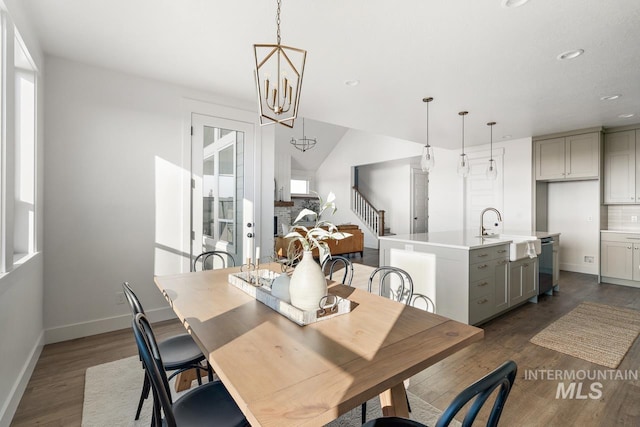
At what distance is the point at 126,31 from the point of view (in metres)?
2.45

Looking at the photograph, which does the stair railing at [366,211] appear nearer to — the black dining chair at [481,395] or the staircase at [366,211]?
the staircase at [366,211]

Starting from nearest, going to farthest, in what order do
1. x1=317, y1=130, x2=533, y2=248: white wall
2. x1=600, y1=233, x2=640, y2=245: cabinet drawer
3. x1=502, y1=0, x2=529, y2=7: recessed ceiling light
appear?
x1=502, y1=0, x2=529, y2=7: recessed ceiling light, x1=600, y1=233, x2=640, y2=245: cabinet drawer, x1=317, y1=130, x2=533, y2=248: white wall

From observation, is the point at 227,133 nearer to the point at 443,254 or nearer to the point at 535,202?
the point at 443,254

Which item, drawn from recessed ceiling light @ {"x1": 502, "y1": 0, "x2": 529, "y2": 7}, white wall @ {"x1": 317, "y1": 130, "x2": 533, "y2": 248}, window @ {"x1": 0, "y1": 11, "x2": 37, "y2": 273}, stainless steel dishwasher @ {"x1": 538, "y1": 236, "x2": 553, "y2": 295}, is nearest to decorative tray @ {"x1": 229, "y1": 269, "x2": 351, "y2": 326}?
window @ {"x1": 0, "y1": 11, "x2": 37, "y2": 273}

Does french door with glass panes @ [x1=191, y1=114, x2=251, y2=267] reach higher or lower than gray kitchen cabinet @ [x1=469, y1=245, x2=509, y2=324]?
higher

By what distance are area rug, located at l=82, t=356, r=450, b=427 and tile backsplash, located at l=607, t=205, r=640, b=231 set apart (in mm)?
5852

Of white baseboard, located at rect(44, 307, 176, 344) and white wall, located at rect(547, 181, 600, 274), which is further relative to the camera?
white wall, located at rect(547, 181, 600, 274)

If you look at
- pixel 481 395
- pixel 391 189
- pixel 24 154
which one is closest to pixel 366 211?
pixel 391 189

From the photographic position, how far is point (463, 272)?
10.2 feet

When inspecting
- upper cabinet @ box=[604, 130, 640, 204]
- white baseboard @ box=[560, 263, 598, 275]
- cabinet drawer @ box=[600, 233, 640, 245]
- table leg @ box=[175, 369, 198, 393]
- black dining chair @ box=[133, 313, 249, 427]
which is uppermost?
upper cabinet @ box=[604, 130, 640, 204]

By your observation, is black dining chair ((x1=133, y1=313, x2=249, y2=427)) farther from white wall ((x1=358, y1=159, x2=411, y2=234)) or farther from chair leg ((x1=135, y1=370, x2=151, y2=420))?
white wall ((x1=358, y1=159, x2=411, y2=234))

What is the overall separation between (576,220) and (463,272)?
456cm

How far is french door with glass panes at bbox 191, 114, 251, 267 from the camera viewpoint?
3629 mm

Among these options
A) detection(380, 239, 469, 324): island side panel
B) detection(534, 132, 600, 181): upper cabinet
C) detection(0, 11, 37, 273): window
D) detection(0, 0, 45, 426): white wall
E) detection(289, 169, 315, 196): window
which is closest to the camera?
detection(0, 0, 45, 426): white wall
